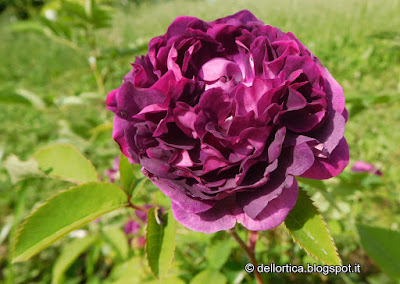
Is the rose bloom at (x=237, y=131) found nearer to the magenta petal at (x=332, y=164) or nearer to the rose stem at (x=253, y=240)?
the magenta petal at (x=332, y=164)

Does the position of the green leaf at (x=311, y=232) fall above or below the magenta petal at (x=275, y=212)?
below

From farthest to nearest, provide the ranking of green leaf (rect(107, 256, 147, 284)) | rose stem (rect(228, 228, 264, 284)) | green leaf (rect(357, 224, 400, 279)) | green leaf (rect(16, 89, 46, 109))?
green leaf (rect(16, 89, 46, 109)) < green leaf (rect(107, 256, 147, 284)) < green leaf (rect(357, 224, 400, 279)) < rose stem (rect(228, 228, 264, 284))

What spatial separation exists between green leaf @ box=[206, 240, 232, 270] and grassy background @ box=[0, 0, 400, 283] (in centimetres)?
26

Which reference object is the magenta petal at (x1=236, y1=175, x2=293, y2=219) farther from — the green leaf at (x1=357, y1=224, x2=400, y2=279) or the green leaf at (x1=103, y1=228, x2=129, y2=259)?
the green leaf at (x1=103, y1=228, x2=129, y2=259)

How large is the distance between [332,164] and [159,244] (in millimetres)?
290

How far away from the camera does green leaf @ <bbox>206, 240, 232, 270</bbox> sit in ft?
2.66

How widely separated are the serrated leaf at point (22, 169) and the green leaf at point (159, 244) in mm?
283

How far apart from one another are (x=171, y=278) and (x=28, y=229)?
456 millimetres

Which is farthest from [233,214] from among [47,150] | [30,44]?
[30,44]

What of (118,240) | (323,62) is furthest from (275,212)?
(323,62)

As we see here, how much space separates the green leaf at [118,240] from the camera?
1117mm

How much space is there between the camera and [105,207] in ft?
1.81

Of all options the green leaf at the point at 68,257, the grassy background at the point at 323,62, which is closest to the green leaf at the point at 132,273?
the green leaf at the point at 68,257

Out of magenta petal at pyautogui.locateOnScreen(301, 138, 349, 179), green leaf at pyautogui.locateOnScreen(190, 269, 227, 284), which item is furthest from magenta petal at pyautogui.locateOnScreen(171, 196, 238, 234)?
green leaf at pyautogui.locateOnScreen(190, 269, 227, 284)
